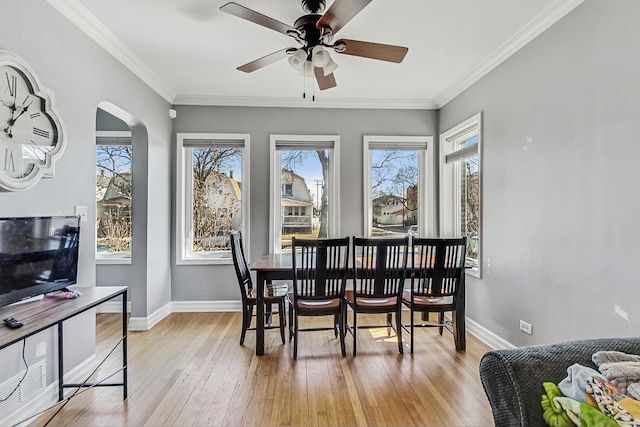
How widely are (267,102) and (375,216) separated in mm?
2049

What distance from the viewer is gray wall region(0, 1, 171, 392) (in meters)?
1.97

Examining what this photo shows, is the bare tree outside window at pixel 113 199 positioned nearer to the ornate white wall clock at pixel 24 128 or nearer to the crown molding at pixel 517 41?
the ornate white wall clock at pixel 24 128

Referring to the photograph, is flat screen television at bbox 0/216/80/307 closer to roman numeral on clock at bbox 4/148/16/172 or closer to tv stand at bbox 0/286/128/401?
tv stand at bbox 0/286/128/401

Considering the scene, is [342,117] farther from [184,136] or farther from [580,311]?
[580,311]

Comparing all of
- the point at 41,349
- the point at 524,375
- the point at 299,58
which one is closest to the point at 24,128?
the point at 41,349

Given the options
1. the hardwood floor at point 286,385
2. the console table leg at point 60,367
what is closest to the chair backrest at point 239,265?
the hardwood floor at point 286,385

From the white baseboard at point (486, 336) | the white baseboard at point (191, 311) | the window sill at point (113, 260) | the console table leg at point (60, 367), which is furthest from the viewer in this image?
the window sill at point (113, 260)

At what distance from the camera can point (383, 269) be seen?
291cm

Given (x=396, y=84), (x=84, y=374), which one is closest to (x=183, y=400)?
(x=84, y=374)

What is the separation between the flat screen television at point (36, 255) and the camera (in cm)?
177

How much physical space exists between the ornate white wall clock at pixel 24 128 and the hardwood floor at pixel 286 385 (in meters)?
1.53

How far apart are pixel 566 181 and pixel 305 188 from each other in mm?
2864

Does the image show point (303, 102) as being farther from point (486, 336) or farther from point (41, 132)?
point (486, 336)

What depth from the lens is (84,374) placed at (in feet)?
8.30
